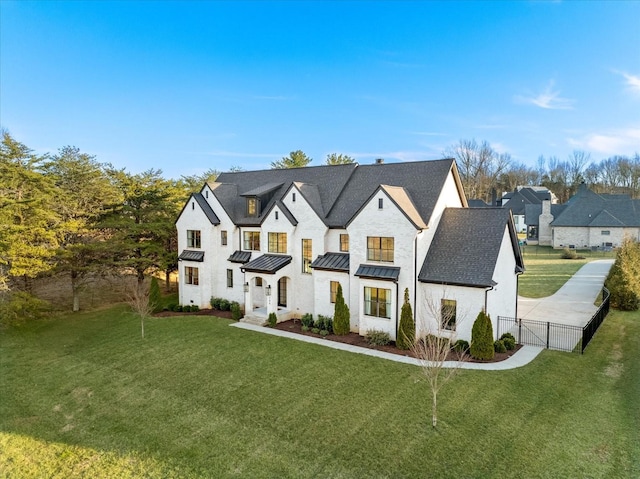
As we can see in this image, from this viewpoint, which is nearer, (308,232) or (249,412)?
(249,412)

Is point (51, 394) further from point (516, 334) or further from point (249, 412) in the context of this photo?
point (516, 334)

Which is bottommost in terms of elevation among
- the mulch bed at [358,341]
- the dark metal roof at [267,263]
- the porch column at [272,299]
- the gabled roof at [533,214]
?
the mulch bed at [358,341]

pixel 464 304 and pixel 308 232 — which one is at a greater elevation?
pixel 308 232

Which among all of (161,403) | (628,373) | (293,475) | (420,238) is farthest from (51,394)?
(628,373)

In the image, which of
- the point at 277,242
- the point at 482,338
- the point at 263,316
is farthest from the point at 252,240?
the point at 482,338

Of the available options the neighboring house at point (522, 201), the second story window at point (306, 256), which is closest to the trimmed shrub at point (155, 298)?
the second story window at point (306, 256)

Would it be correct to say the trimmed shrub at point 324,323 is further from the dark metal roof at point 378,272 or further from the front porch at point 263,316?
the dark metal roof at point 378,272
